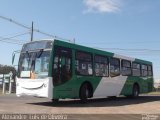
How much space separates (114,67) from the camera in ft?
75.0

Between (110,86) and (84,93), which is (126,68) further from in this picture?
(84,93)

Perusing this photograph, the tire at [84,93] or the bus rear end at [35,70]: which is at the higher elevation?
the bus rear end at [35,70]

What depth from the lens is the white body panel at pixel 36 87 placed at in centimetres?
1675

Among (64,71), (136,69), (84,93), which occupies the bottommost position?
(84,93)

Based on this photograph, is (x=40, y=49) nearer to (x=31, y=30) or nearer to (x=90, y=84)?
(x=90, y=84)

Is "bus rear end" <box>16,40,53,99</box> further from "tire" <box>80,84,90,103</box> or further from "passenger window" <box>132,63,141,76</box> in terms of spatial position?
"passenger window" <box>132,63,141,76</box>

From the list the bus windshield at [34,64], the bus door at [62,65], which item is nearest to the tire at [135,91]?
the bus door at [62,65]

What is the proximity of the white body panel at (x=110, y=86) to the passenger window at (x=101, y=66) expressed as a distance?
0.40 meters

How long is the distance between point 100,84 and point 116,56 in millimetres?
2977

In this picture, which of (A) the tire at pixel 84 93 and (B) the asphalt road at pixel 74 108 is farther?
(A) the tire at pixel 84 93

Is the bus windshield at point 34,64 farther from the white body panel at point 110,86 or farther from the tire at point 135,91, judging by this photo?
the tire at point 135,91

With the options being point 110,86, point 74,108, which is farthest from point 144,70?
point 74,108

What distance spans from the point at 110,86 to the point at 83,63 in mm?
3765

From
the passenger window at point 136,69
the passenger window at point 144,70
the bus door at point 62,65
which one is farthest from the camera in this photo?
the passenger window at point 144,70
